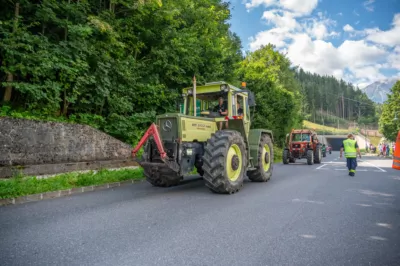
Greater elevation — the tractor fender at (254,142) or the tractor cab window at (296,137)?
the tractor cab window at (296,137)

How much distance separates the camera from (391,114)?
46.1 metres

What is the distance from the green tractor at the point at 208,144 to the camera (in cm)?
668

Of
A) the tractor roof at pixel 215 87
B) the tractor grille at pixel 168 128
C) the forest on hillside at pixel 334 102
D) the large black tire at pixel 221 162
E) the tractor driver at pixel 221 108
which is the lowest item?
the large black tire at pixel 221 162

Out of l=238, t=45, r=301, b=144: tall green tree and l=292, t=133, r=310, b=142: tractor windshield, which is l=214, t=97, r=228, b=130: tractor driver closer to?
l=292, t=133, r=310, b=142: tractor windshield

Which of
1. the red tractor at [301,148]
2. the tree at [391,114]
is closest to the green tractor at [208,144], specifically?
the red tractor at [301,148]

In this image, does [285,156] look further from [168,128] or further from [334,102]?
[334,102]

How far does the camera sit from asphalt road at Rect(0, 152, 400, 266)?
313cm

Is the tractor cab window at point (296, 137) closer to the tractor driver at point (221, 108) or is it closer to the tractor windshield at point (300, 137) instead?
the tractor windshield at point (300, 137)

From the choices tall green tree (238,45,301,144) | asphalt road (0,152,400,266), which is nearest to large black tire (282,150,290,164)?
tall green tree (238,45,301,144)

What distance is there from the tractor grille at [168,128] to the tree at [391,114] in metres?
47.4

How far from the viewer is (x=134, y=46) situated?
12234 millimetres

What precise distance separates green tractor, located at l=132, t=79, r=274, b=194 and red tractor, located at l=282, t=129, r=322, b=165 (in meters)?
11.0

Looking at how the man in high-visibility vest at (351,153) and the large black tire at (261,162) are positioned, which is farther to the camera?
the man in high-visibility vest at (351,153)

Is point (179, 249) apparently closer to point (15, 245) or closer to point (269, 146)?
point (15, 245)
